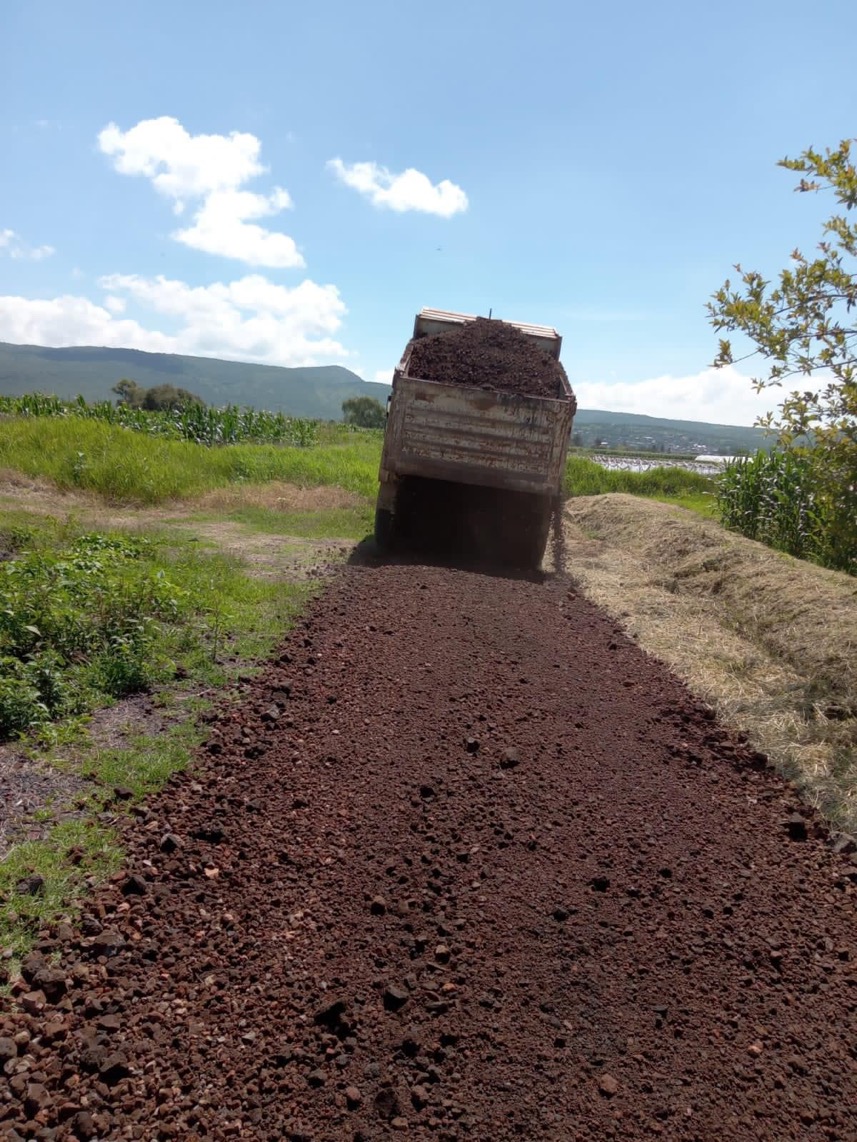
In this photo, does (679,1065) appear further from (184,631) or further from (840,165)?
(840,165)

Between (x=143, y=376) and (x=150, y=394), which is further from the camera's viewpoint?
(x=143, y=376)

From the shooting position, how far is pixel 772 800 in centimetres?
394

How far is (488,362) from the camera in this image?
8758 mm

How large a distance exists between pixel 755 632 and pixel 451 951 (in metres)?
5.42

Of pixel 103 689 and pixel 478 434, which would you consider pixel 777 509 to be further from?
pixel 103 689

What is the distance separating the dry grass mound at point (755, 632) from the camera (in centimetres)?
454

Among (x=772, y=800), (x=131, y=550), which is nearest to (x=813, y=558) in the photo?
(x=772, y=800)

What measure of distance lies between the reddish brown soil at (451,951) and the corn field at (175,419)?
14.2 m

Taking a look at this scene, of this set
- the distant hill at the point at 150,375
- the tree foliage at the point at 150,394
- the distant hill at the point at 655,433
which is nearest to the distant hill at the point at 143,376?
the distant hill at the point at 150,375

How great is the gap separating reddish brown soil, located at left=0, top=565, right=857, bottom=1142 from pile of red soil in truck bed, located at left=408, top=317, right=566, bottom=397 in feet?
16.6

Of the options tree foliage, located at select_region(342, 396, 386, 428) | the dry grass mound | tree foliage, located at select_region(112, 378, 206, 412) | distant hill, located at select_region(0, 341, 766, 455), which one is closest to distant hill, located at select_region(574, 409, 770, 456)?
tree foliage, located at select_region(342, 396, 386, 428)

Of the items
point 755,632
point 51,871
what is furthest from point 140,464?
point 51,871

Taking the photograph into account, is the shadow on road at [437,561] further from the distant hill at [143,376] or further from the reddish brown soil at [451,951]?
the distant hill at [143,376]

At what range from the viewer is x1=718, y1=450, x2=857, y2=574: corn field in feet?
36.9
